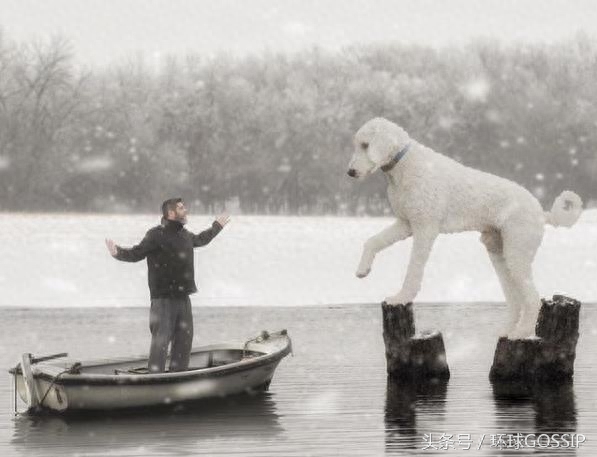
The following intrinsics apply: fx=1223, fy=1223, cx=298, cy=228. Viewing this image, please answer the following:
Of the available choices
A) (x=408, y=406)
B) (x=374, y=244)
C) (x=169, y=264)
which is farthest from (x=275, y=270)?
(x=169, y=264)

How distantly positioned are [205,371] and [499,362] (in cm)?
323

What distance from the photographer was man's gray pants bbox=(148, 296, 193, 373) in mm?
10969

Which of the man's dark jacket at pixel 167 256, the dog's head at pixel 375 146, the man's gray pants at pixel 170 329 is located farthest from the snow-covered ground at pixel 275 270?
the man's dark jacket at pixel 167 256

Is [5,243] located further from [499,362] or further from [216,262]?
[499,362]

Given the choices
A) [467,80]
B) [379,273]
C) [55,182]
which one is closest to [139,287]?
[379,273]

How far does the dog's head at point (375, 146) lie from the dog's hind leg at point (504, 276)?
1.38 m

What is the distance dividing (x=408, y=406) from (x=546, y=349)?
2.03 metres

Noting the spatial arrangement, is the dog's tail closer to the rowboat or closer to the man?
the rowboat

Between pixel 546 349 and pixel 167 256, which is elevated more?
pixel 167 256

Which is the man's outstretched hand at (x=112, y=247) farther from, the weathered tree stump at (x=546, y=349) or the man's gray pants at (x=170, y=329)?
the weathered tree stump at (x=546, y=349)

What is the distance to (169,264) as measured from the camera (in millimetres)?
10914

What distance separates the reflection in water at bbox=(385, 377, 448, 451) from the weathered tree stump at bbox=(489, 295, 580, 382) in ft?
2.21

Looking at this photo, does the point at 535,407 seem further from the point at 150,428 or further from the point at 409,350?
the point at 150,428

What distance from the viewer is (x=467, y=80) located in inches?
2350
